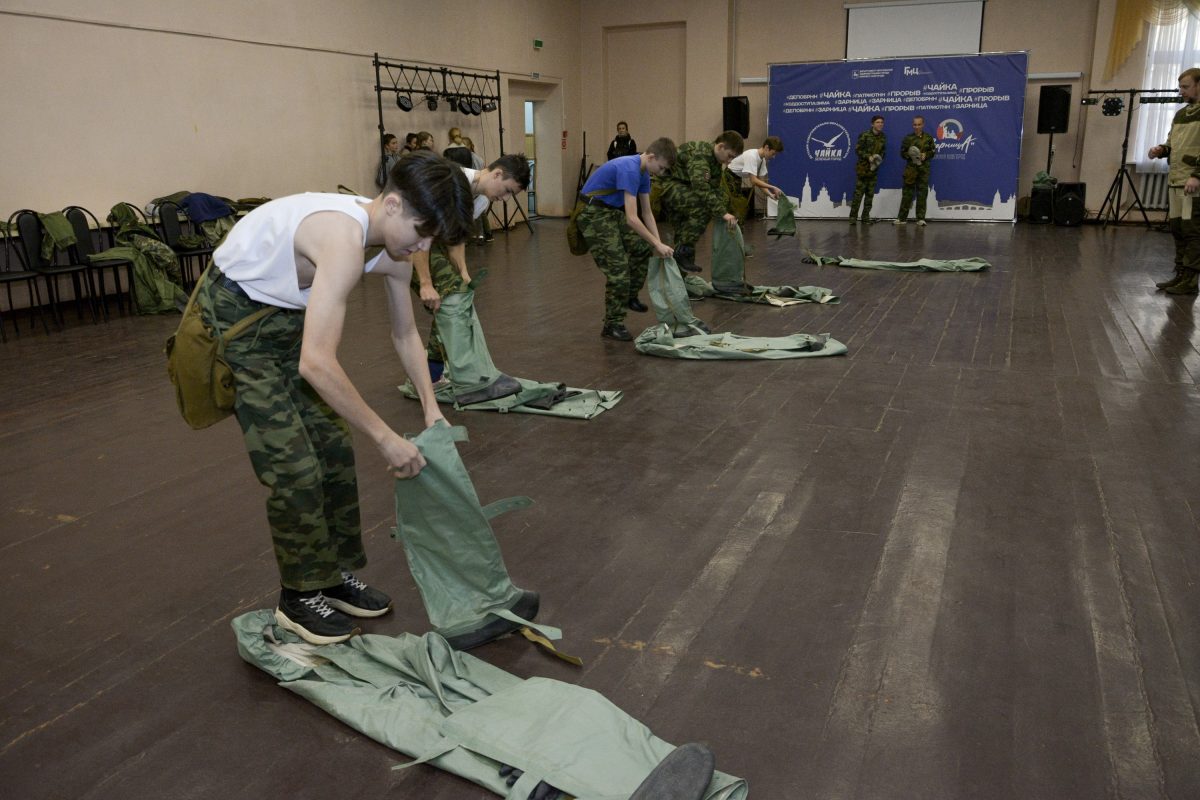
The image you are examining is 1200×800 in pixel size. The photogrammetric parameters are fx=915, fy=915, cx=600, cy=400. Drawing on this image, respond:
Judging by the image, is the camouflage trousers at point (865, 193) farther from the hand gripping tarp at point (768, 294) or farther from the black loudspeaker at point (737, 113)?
the hand gripping tarp at point (768, 294)

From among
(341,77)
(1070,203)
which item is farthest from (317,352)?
(1070,203)

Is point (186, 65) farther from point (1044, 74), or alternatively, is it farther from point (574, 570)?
point (1044, 74)

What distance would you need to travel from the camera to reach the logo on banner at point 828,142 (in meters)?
12.6

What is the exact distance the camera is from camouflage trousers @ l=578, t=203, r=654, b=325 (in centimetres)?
521

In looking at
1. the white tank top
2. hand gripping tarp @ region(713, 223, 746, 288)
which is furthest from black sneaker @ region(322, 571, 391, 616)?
hand gripping tarp @ region(713, 223, 746, 288)

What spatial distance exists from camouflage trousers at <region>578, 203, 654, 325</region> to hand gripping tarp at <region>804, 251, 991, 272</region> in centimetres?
335

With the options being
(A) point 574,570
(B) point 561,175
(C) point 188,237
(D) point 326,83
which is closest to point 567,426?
(A) point 574,570

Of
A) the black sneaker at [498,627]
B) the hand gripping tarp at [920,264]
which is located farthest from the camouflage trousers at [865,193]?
the black sneaker at [498,627]

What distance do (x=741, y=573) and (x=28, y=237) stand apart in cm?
571

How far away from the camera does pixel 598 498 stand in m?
3.07

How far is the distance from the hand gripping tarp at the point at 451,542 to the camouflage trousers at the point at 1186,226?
6.31 m

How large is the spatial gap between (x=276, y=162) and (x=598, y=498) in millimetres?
7056

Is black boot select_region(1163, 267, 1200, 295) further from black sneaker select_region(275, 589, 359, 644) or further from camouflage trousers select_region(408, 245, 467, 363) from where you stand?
black sneaker select_region(275, 589, 359, 644)

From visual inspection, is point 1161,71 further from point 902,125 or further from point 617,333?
point 617,333
